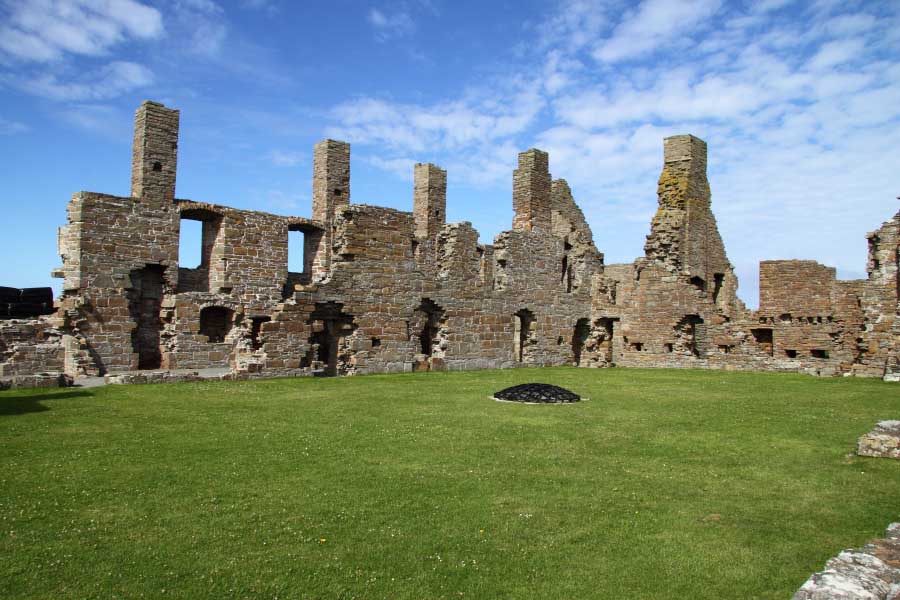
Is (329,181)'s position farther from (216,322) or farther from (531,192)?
(531,192)

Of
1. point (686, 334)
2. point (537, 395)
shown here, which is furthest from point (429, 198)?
point (537, 395)

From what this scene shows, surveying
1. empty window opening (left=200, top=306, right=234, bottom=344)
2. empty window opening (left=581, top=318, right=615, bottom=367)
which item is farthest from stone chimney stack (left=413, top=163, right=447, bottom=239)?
empty window opening (left=200, top=306, right=234, bottom=344)

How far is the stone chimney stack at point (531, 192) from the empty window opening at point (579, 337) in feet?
13.3

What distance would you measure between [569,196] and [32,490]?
2590cm

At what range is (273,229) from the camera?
23.7 metres

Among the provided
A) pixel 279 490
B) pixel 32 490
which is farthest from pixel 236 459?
pixel 32 490

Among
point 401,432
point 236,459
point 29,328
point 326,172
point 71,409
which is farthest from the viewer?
point 326,172

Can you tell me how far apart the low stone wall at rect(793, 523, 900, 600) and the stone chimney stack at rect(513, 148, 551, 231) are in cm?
2036

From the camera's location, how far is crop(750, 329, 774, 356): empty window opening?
982 inches

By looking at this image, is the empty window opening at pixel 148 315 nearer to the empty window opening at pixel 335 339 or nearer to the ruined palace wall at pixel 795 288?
the empty window opening at pixel 335 339

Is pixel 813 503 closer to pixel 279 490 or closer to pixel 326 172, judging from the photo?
pixel 279 490

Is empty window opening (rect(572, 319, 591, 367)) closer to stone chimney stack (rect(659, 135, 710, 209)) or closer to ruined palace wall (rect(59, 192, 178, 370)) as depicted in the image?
stone chimney stack (rect(659, 135, 710, 209))

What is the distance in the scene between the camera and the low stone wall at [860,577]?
12.3 feet

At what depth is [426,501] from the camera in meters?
6.34
